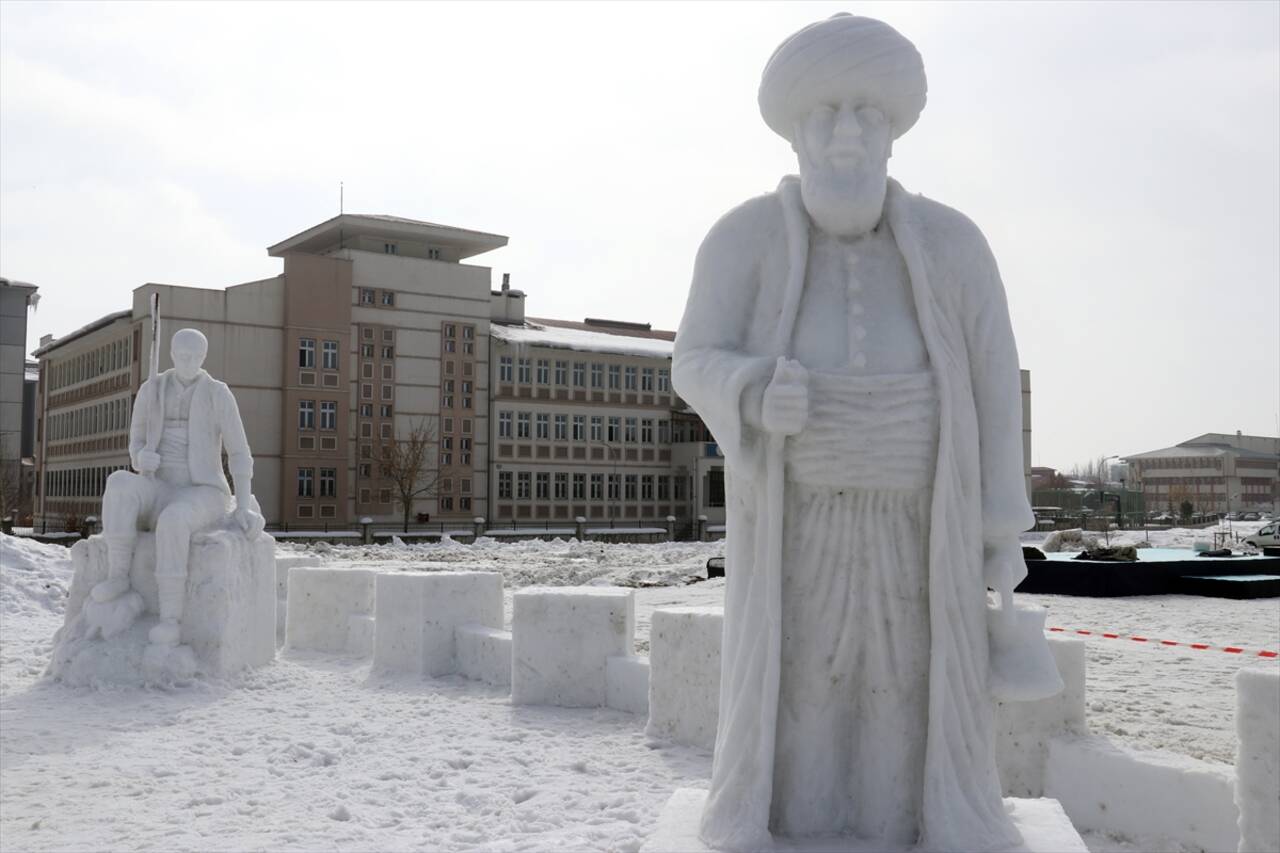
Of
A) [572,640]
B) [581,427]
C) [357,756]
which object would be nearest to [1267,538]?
[581,427]

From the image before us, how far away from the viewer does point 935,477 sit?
8.85 feet

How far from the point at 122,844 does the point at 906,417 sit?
13.2 ft

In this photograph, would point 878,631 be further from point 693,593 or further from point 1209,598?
point 1209,598

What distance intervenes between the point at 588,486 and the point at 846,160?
1657 inches

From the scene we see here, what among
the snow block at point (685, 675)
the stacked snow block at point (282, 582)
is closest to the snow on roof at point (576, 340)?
the stacked snow block at point (282, 582)

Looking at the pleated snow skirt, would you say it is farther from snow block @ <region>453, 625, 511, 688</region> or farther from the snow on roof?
the snow on roof

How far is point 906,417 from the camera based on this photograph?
270 centimetres

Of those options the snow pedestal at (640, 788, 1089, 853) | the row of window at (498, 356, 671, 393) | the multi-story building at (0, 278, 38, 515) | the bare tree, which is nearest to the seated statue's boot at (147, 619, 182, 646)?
the snow pedestal at (640, 788, 1089, 853)

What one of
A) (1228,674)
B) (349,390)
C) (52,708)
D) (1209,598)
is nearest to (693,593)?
(1209,598)

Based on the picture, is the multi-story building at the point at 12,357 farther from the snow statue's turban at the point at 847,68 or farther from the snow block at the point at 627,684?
the snow statue's turban at the point at 847,68

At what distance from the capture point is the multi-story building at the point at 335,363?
123 feet

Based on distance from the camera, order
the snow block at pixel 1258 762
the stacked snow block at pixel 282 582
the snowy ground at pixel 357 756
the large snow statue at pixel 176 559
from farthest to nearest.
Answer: the stacked snow block at pixel 282 582 → the large snow statue at pixel 176 559 → the snowy ground at pixel 357 756 → the snow block at pixel 1258 762

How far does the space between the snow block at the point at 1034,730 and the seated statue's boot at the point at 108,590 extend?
22.8 feet

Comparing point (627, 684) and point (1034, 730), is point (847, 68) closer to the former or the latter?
point (1034, 730)
